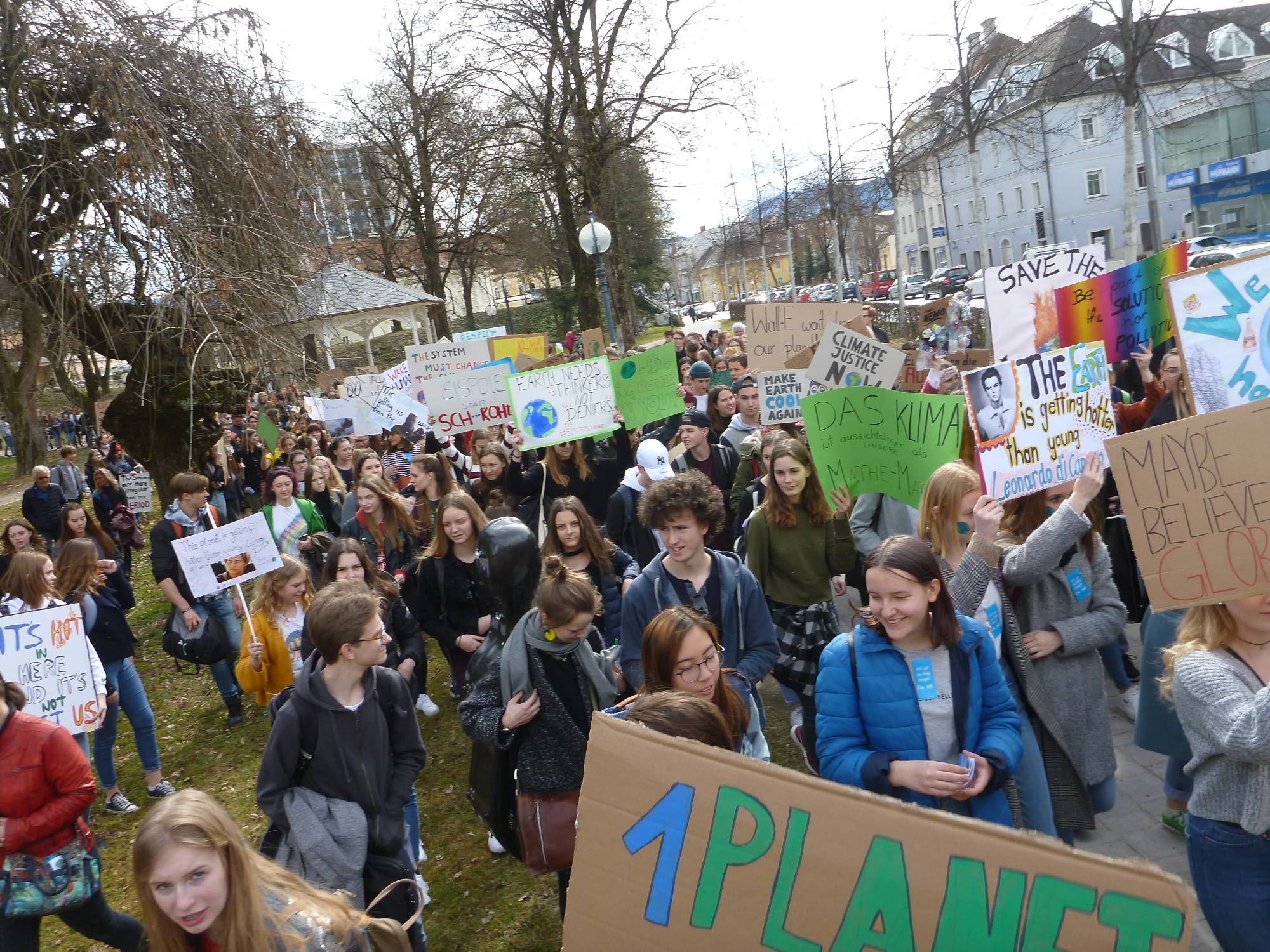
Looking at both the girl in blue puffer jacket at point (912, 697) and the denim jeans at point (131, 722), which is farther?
the denim jeans at point (131, 722)

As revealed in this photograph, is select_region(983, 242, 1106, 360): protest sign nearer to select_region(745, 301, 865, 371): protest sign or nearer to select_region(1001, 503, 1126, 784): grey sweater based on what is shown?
select_region(745, 301, 865, 371): protest sign

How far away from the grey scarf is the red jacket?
61.5 inches

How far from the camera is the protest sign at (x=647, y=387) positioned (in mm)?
8602

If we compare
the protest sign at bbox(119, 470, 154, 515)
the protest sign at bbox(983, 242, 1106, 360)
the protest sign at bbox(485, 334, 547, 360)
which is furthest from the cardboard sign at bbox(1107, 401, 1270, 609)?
the protest sign at bbox(119, 470, 154, 515)

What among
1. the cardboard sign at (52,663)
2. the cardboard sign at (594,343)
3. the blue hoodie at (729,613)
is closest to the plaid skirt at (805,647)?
the blue hoodie at (729,613)

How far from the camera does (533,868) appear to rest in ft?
11.5

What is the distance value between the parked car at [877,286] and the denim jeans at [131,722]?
137ft

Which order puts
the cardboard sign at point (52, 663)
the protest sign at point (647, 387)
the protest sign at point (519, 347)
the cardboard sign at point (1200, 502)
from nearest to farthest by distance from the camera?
the cardboard sign at point (1200, 502), the cardboard sign at point (52, 663), the protest sign at point (647, 387), the protest sign at point (519, 347)

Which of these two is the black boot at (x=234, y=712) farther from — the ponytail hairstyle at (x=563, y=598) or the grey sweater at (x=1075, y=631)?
the grey sweater at (x=1075, y=631)

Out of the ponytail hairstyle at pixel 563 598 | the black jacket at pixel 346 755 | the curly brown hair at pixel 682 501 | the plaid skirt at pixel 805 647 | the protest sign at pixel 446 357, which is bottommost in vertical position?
the plaid skirt at pixel 805 647

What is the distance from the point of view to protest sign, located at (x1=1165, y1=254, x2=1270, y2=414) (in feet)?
13.7

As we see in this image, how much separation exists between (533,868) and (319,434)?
11.1m

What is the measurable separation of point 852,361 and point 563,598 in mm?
3990

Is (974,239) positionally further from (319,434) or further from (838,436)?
(838,436)
